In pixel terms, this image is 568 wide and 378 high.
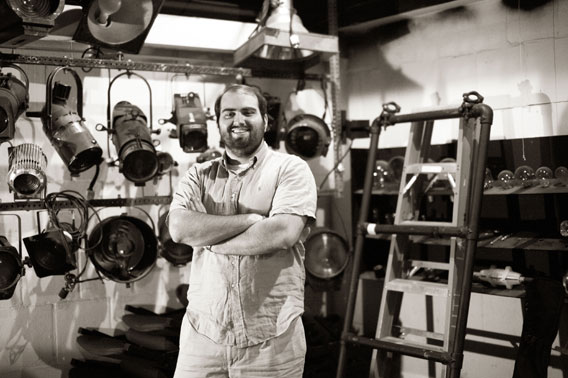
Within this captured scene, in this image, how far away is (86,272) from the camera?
432 cm

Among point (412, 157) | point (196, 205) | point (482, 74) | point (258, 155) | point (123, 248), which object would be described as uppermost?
point (482, 74)

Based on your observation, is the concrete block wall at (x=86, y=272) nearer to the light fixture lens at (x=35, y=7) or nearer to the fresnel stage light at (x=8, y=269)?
the fresnel stage light at (x=8, y=269)

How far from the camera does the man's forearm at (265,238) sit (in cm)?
248

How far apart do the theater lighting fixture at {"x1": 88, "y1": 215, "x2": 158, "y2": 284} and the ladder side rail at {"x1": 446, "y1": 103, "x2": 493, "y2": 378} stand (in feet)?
6.60

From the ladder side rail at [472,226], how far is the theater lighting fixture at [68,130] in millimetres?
2262

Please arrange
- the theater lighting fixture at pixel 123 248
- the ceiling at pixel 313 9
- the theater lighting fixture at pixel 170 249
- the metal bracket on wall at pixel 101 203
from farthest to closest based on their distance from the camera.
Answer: the ceiling at pixel 313 9 → the theater lighting fixture at pixel 170 249 → the theater lighting fixture at pixel 123 248 → the metal bracket on wall at pixel 101 203

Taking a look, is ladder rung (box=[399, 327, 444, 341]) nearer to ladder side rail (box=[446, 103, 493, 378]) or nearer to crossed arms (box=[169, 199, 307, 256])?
ladder side rail (box=[446, 103, 493, 378])

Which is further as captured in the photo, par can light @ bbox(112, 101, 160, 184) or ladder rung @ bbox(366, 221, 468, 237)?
par can light @ bbox(112, 101, 160, 184)

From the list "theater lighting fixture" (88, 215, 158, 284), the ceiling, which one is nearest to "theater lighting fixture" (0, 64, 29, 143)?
"theater lighting fixture" (88, 215, 158, 284)

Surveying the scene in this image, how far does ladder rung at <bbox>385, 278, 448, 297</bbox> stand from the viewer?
358cm

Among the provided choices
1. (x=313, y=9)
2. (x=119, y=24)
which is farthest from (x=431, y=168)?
(x=119, y=24)

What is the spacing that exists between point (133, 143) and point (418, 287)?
1.99 meters

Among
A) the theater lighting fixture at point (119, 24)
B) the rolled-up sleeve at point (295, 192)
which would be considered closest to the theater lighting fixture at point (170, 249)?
the theater lighting fixture at point (119, 24)

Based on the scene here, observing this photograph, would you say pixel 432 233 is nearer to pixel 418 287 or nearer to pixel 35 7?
pixel 418 287
